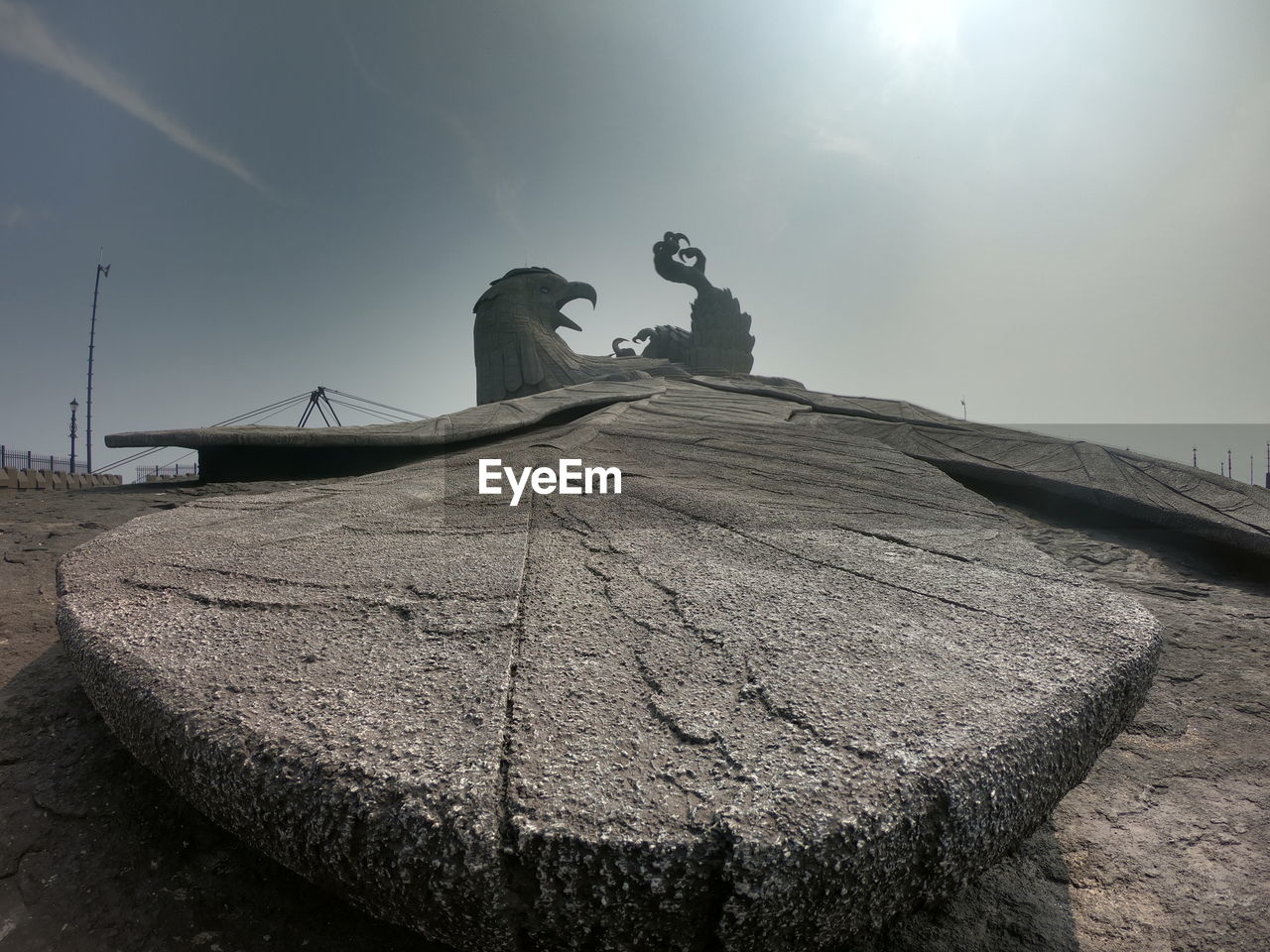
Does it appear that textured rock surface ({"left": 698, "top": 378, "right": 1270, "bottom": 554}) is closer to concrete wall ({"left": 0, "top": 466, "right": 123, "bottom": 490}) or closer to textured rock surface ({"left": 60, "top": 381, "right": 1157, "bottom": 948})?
textured rock surface ({"left": 60, "top": 381, "right": 1157, "bottom": 948})

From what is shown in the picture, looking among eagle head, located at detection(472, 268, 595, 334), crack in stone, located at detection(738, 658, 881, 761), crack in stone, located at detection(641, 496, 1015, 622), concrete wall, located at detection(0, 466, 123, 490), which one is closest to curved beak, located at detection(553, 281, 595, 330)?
eagle head, located at detection(472, 268, 595, 334)

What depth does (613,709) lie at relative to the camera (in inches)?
27.1

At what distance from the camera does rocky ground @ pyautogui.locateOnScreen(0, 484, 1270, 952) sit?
72cm

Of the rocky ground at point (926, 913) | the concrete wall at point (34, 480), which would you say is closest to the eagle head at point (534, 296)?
the concrete wall at point (34, 480)

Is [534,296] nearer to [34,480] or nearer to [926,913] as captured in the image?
[34,480]

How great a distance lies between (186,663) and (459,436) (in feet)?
6.11

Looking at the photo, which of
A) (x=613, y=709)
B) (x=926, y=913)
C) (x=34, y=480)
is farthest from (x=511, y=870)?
(x=34, y=480)

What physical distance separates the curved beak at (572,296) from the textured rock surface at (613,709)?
687 centimetres

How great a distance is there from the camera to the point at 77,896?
0.74 m

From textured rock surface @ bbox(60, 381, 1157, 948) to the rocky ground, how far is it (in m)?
0.17

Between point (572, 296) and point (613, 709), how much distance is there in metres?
7.71

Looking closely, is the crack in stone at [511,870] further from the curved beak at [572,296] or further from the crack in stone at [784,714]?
the curved beak at [572,296]

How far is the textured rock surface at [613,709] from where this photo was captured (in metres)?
0.53

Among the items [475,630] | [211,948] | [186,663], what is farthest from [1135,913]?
[186,663]
